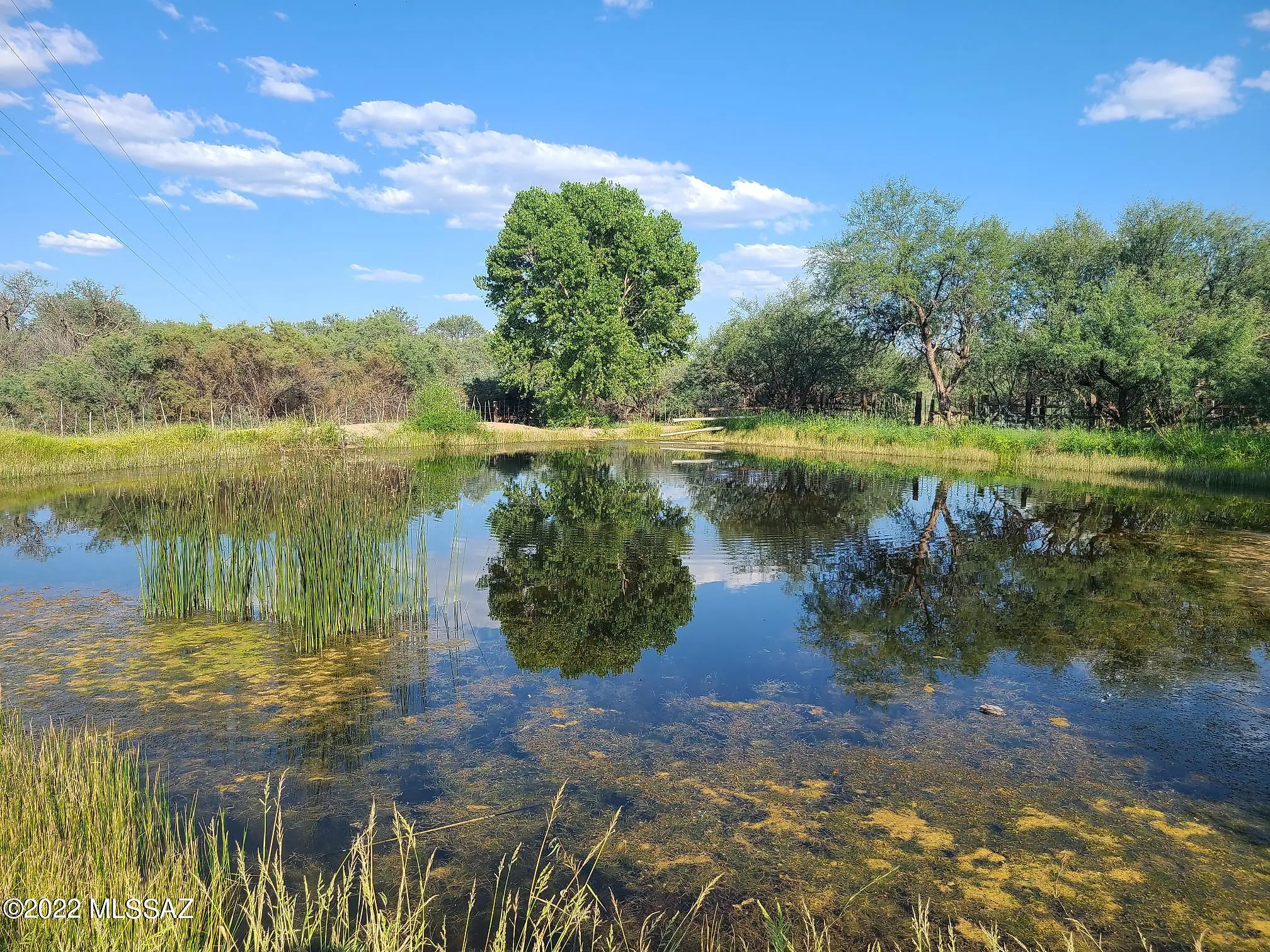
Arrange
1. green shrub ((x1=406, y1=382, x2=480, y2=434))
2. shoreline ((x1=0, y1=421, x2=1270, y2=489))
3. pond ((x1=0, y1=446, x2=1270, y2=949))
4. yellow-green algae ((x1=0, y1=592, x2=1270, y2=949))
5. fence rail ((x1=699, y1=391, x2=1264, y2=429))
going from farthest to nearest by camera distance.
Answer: green shrub ((x1=406, y1=382, x2=480, y2=434)) → fence rail ((x1=699, y1=391, x2=1264, y2=429)) → shoreline ((x1=0, y1=421, x2=1270, y2=489)) → pond ((x1=0, y1=446, x2=1270, y2=949)) → yellow-green algae ((x1=0, y1=592, x2=1270, y2=949))

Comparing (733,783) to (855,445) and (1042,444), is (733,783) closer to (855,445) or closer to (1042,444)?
(1042,444)

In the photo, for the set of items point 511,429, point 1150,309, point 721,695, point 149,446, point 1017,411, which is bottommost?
point 721,695

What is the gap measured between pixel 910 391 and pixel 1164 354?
58.4ft

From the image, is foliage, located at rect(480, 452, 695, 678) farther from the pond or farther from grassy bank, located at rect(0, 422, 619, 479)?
grassy bank, located at rect(0, 422, 619, 479)

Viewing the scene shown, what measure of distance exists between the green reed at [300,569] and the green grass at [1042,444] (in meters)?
21.1

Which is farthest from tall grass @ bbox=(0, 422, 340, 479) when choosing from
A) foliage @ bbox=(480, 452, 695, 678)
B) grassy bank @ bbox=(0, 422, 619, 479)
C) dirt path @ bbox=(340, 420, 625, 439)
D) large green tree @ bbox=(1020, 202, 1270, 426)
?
large green tree @ bbox=(1020, 202, 1270, 426)

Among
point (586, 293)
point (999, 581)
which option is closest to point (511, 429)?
point (586, 293)

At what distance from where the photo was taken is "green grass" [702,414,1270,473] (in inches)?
763

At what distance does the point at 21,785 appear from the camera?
3.51 meters

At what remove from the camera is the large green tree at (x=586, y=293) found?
121 feet

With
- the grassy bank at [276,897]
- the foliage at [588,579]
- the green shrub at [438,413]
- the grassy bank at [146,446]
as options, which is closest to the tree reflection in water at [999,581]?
the foliage at [588,579]

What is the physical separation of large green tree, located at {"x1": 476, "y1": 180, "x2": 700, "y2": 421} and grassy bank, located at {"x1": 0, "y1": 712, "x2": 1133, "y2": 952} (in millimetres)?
33707

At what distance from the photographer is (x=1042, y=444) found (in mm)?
23625

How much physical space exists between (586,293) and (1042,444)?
2212 centimetres
